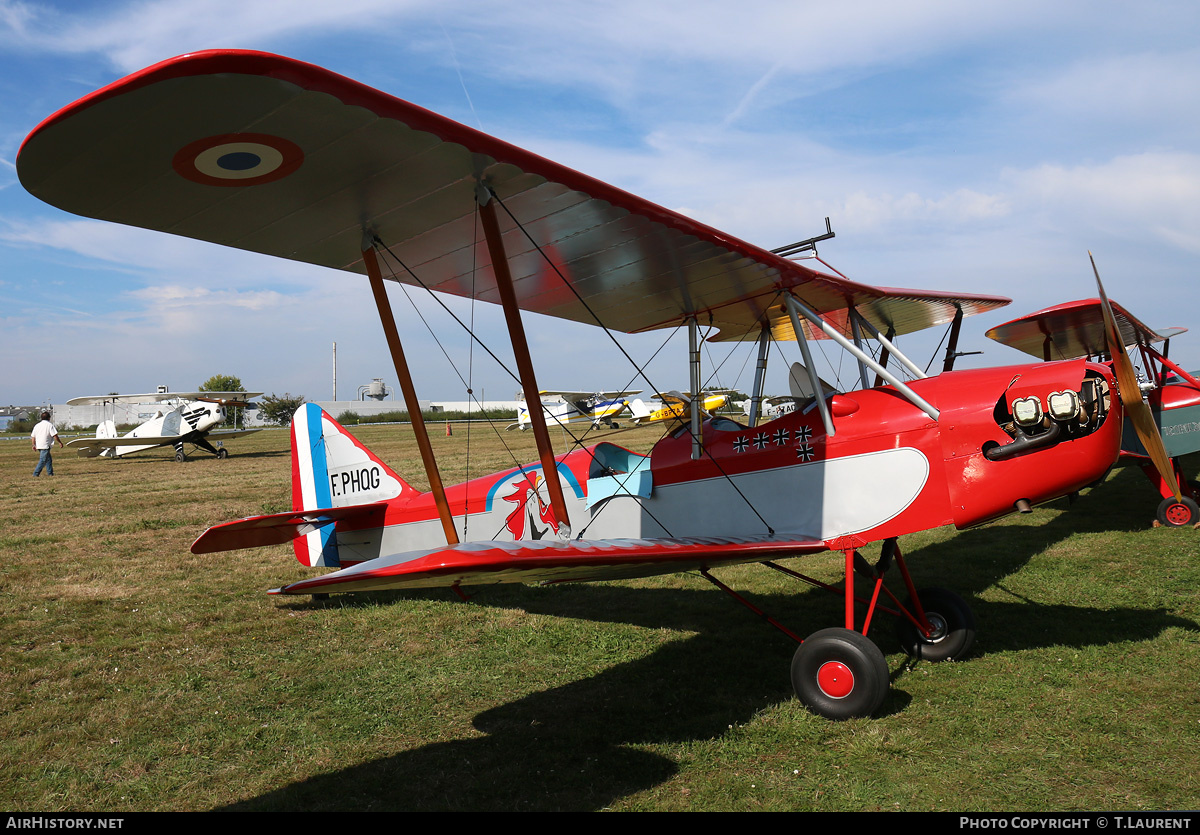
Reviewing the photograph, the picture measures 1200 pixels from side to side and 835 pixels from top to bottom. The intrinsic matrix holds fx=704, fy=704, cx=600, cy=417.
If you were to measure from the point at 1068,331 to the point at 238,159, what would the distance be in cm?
1078

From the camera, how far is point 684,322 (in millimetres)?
5934

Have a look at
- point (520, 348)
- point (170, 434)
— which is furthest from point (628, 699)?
point (170, 434)

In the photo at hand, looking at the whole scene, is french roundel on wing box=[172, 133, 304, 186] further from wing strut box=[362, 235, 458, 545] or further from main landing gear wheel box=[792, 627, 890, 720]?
main landing gear wheel box=[792, 627, 890, 720]

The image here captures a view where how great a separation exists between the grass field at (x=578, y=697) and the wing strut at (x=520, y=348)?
48.5 inches

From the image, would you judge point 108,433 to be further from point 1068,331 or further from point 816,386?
point 1068,331

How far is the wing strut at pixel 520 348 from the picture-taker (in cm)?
362

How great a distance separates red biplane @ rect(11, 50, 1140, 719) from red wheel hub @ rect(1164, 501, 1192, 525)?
4.80m

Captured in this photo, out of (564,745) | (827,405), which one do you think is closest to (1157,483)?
(827,405)

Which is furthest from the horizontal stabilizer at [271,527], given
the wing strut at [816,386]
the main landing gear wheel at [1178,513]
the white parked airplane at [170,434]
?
the white parked airplane at [170,434]

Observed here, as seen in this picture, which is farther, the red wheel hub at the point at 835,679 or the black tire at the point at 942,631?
the black tire at the point at 942,631

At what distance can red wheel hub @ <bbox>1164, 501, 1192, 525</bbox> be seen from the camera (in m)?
8.12

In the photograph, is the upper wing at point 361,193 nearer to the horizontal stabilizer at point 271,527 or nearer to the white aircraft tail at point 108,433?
the horizontal stabilizer at point 271,527

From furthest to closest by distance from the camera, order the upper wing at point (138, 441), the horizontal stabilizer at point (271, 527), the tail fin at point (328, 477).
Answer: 1. the upper wing at point (138, 441)
2. the tail fin at point (328, 477)
3. the horizontal stabilizer at point (271, 527)
